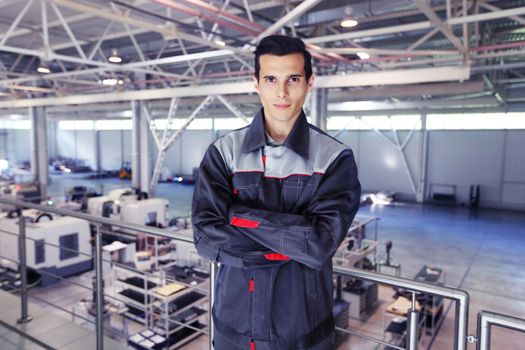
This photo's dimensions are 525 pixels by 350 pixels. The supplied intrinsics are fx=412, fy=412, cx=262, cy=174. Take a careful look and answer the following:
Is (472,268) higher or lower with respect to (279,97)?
lower

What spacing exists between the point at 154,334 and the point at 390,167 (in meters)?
23.1

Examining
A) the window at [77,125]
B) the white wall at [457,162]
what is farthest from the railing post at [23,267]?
the window at [77,125]

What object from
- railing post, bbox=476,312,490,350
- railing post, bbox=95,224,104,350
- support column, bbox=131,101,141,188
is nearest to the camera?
railing post, bbox=476,312,490,350

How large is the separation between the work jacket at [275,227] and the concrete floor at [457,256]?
25.0 feet

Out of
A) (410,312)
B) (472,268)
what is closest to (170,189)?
(472,268)

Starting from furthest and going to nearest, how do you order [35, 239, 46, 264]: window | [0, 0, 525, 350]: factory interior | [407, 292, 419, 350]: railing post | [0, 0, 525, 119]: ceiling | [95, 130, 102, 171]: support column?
[95, 130, 102, 171]: support column
[35, 239, 46, 264]: window
[0, 0, 525, 119]: ceiling
[0, 0, 525, 350]: factory interior
[407, 292, 419, 350]: railing post

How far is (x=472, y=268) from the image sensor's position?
14211 millimetres

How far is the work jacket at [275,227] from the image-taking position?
1.66m

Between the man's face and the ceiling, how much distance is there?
4.50 m

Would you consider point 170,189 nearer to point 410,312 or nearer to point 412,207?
point 412,207

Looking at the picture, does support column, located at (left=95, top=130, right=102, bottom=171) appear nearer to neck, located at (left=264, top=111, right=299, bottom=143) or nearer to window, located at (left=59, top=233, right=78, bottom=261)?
window, located at (left=59, top=233, right=78, bottom=261)


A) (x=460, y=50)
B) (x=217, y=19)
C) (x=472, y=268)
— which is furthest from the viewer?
(x=472, y=268)

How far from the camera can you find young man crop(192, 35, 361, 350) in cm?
167

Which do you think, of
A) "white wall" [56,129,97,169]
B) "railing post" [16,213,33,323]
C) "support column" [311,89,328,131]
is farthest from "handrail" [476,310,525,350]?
"white wall" [56,129,97,169]
